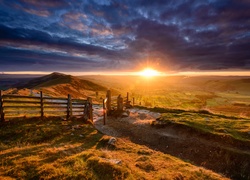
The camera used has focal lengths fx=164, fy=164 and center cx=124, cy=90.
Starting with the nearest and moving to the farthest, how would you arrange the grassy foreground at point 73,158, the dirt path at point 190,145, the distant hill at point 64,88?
the grassy foreground at point 73,158 → the dirt path at point 190,145 → the distant hill at point 64,88

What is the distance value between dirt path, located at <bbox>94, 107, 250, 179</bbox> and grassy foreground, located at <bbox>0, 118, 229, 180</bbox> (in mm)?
1717

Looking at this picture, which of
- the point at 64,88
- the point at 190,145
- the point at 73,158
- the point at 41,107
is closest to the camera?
the point at 73,158

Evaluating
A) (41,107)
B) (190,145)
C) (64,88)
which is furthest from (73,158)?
(64,88)

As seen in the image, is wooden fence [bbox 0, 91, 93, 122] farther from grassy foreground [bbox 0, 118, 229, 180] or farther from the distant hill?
the distant hill

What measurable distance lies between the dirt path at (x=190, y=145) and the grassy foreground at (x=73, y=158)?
1.72 metres

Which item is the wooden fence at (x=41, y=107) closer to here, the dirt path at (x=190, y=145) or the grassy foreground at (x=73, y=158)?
the grassy foreground at (x=73, y=158)

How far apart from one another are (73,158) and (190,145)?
28.2 ft

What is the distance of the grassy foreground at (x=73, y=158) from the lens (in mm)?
7105

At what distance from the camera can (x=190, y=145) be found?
12.4 metres

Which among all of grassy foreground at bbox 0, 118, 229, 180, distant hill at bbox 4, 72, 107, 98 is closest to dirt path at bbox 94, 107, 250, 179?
grassy foreground at bbox 0, 118, 229, 180

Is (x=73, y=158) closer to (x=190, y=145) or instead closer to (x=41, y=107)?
(x=41, y=107)

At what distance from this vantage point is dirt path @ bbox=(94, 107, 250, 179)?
9.97 metres

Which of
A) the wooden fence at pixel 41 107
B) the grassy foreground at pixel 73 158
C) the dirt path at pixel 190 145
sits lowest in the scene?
the dirt path at pixel 190 145

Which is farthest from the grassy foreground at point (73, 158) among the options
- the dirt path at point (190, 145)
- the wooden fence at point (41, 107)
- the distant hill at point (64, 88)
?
the distant hill at point (64, 88)
